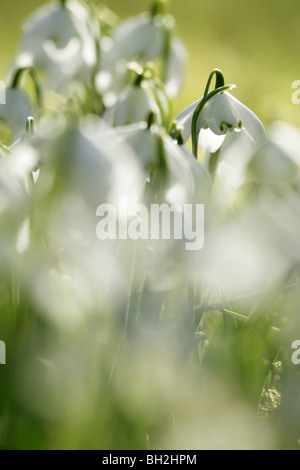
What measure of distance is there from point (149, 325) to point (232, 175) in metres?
0.11

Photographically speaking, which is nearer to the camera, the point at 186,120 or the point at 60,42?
the point at 186,120

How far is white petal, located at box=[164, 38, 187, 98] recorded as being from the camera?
901mm

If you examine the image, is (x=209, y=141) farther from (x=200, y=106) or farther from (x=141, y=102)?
(x=141, y=102)

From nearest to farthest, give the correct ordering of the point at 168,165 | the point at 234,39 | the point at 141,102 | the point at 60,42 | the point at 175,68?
the point at 168,165, the point at 141,102, the point at 60,42, the point at 175,68, the point at 234,39

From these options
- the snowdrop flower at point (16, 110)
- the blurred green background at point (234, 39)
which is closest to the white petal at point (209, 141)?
the snowdrop flower at point (16, 110)

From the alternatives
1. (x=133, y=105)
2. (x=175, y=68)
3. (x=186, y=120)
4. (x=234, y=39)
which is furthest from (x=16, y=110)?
(x=234, y=39)

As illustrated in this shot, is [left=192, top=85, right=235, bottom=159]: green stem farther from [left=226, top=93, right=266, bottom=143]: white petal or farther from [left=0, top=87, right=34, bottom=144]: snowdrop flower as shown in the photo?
[left=0, top=87, right=34, bottom=144]: snowdrop flower

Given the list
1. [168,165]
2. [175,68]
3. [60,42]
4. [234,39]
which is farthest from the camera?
[234,39]

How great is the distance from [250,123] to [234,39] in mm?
1996

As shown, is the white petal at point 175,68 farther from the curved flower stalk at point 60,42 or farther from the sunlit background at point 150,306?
the sunlit background at point 150,306

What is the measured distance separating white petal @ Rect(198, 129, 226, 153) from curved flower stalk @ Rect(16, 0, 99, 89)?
369 millimetres

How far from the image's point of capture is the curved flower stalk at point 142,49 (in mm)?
864

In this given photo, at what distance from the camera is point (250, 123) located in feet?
1.44
